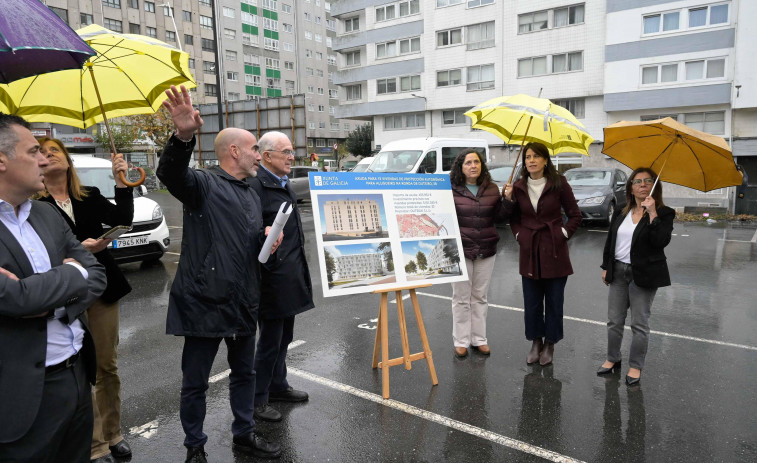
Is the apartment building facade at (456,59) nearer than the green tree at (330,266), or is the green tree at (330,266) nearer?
the green tree at (330,266)

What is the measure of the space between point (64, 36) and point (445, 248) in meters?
3.25

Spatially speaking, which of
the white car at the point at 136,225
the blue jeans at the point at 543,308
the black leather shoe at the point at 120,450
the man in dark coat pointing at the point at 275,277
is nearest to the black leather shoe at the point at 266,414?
the man in dark coat pointing at the point at 275,277

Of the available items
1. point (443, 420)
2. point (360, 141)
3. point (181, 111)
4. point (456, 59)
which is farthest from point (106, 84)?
point (360, 141)

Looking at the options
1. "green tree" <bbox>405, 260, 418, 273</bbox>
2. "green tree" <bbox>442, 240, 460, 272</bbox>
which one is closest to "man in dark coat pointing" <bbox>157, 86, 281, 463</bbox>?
"green tree" <bbox>405, 260, 418, 273</bbox>

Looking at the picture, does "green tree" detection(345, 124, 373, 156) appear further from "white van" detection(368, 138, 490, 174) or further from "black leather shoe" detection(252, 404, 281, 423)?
"black leather shoe" detection(252, 404, 281, 423)

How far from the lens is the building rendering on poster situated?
4020 mm

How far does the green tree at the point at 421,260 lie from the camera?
444 centimetres

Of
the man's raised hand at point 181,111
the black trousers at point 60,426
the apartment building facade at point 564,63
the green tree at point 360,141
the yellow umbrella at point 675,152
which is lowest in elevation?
the black trousers at point 60,426

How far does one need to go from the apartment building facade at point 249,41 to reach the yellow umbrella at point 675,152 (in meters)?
49.2

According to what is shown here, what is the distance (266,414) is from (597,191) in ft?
43.5

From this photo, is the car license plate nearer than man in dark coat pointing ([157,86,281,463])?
No

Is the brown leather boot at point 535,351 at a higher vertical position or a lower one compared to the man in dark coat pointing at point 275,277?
lower

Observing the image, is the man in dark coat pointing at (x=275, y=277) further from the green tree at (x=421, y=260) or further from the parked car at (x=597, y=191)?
the parked car at (x=597, y=191)

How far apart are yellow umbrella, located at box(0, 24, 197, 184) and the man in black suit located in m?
1.59
